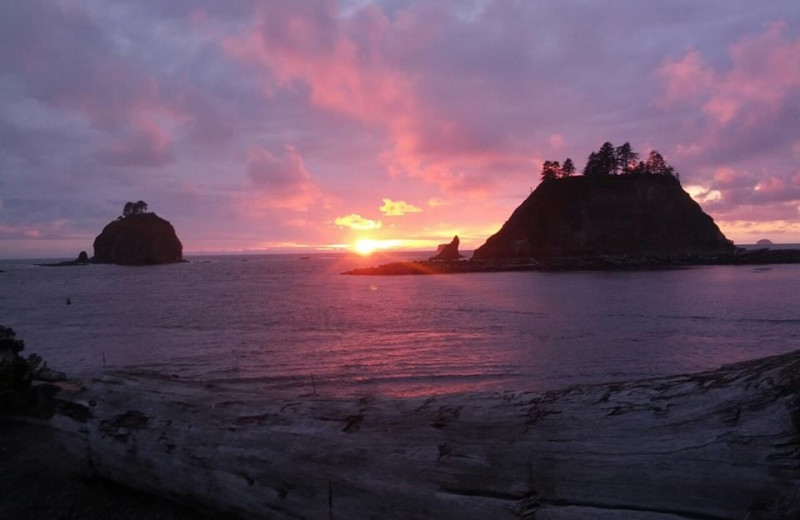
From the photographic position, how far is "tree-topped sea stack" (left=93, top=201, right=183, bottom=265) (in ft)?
489

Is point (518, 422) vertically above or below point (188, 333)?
above

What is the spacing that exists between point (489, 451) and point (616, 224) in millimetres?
101061

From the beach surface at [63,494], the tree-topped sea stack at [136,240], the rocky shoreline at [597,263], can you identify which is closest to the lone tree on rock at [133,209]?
the tree-topped sea stack at [136,240]

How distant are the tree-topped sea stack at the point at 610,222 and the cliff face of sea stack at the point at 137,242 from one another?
4353 inches

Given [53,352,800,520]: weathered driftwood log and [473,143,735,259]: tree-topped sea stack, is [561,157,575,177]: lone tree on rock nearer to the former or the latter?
[473,143,735,259]: tree-topped sea stack

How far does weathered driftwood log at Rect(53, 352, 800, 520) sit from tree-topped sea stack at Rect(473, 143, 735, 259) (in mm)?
94157

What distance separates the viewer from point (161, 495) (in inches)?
184

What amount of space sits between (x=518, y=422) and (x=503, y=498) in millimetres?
652

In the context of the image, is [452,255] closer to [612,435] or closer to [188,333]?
[188,333]

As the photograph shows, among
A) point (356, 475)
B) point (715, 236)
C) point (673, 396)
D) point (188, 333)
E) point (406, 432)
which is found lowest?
point (188, 333)

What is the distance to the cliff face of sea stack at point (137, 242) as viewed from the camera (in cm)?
14900

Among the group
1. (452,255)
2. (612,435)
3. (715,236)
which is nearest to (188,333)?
(612,435)

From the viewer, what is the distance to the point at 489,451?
11.8 ft

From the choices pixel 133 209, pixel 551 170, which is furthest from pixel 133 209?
pixel 551 170
